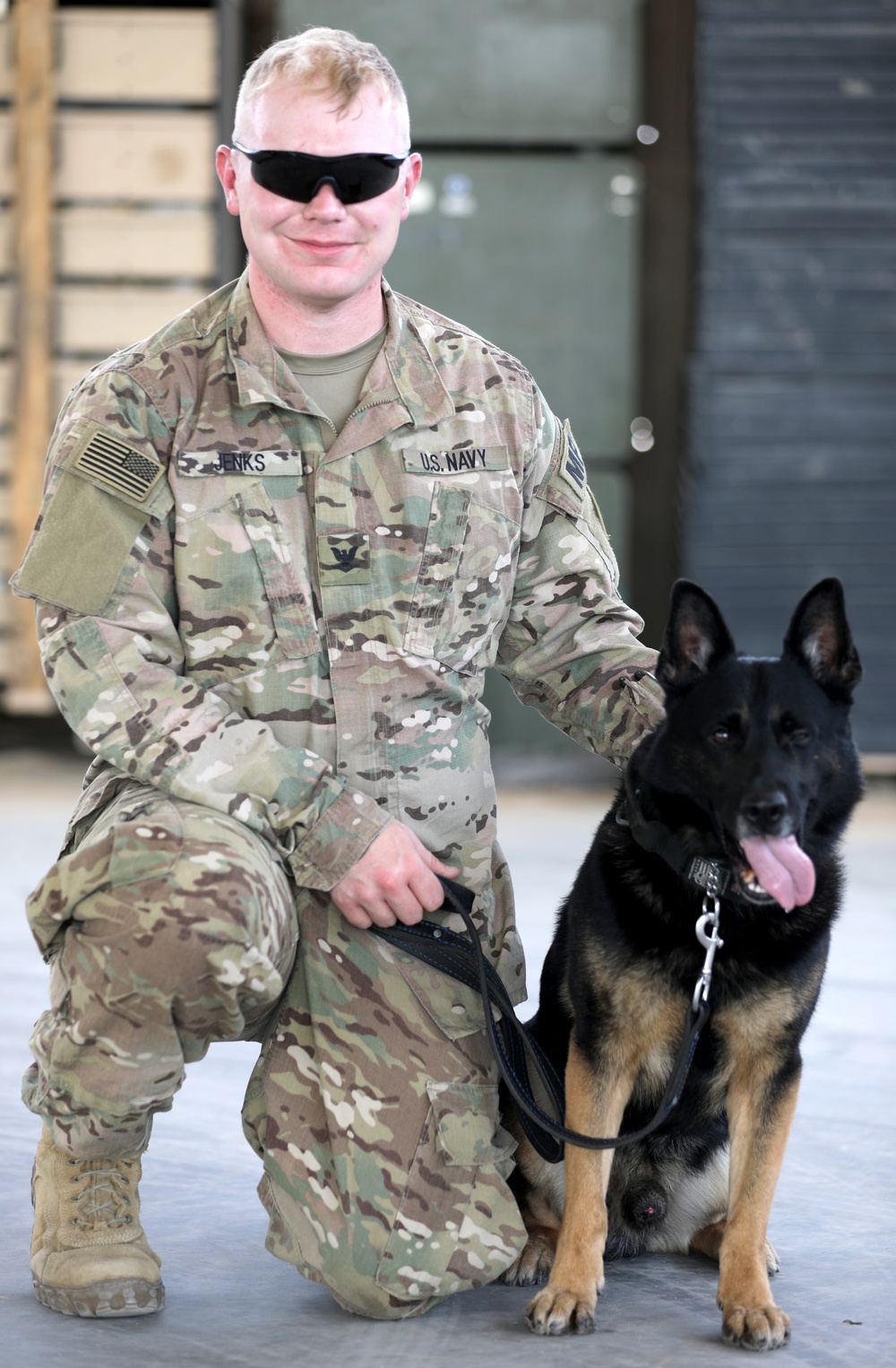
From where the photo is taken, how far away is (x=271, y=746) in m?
1.86

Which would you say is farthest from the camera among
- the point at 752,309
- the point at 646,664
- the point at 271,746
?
the point at 752,309

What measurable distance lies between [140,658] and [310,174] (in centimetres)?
63

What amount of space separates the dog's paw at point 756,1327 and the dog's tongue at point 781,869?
43 centimetres

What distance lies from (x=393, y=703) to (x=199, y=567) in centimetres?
29

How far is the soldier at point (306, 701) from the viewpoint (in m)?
1.76

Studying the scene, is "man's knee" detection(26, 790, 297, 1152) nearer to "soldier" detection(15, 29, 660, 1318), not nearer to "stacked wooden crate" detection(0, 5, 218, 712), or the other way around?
"soldier" detection(15, 29, 660, 1318)

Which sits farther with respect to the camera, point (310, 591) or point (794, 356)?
point (794, 356)

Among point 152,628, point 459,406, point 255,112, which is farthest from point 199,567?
point 255,112

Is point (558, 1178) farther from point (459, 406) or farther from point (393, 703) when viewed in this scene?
point (459, 406)

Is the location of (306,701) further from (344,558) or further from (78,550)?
(78,550)

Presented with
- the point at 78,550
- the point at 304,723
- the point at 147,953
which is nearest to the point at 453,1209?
the point at 147,953

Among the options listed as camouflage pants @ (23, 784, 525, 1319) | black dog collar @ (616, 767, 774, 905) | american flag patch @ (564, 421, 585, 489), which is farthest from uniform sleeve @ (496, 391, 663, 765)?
camouflage pants @ (23, 784, 525, 1319)

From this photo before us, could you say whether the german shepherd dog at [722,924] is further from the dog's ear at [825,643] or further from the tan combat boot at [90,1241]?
the tan combat boot at [90,1241]

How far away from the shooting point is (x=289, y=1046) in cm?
190
